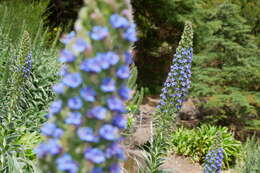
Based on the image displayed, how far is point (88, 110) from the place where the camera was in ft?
3.12

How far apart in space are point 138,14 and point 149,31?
642mm

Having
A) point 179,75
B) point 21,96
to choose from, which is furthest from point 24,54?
point 179,75

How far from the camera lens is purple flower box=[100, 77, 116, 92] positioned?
0.94 meters

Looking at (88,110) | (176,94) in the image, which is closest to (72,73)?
(88,110)

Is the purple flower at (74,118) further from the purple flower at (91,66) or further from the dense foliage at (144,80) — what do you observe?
the purple flower at (91,66)

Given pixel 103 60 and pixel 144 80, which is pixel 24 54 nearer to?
pixel 103 60

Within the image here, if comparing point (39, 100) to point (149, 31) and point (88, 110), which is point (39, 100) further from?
point (149, 31)

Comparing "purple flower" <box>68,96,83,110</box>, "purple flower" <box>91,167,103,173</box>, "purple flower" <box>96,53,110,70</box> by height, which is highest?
"purple flower" <box>96,53,110,70</box>

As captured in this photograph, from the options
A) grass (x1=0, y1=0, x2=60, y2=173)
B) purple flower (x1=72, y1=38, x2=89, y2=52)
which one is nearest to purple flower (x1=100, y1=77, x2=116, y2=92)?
purple flower (x1=72, y1=38, x2=89, y2=52)

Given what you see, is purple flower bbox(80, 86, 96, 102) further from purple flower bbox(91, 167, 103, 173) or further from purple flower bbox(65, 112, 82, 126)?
purple flower bbox(91, 167, 103, 173)

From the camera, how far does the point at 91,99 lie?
0.94 metres

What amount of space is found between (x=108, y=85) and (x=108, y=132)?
0.13 meters

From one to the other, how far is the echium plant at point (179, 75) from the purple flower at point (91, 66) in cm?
251

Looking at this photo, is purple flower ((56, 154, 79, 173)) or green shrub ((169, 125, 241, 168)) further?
green shrub ((169, 125, 241, 168))
